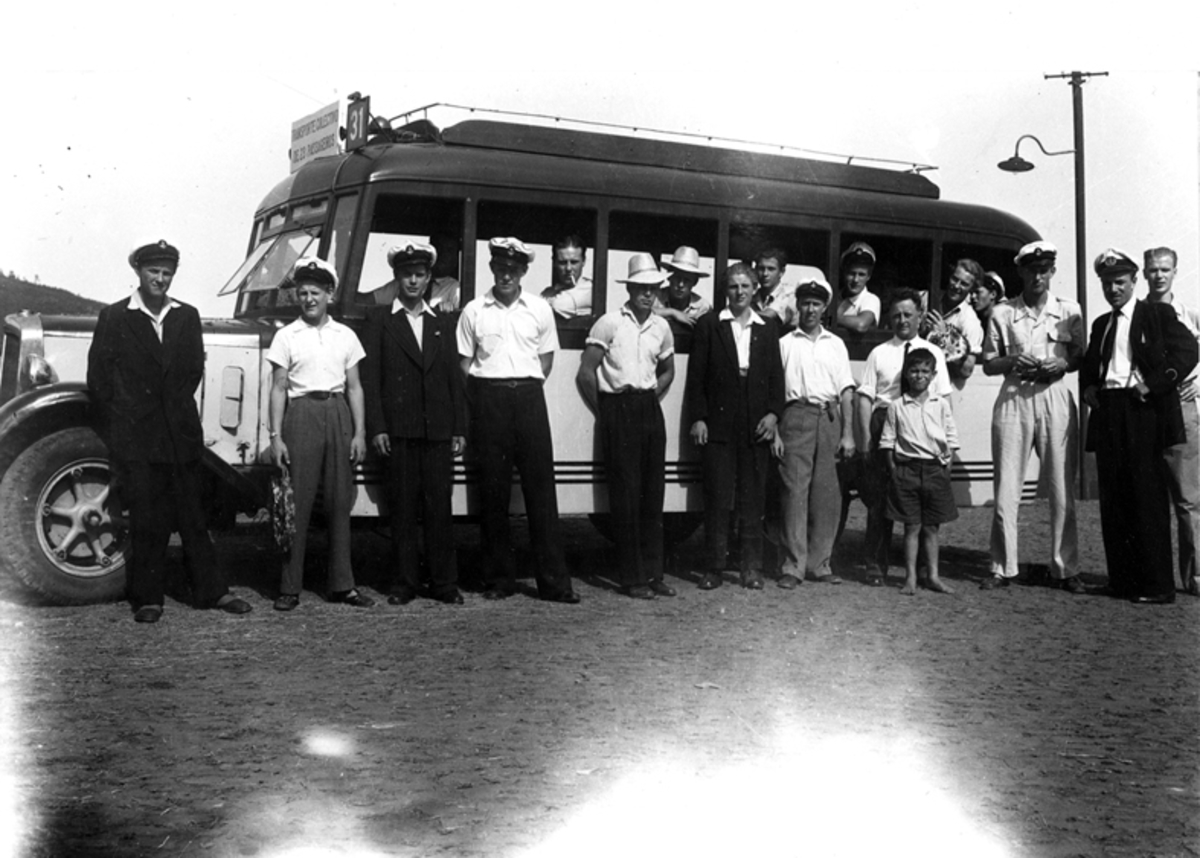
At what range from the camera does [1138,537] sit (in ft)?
25.2

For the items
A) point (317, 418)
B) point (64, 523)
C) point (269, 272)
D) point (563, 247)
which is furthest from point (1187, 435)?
point (64, 523)

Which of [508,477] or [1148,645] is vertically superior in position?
[508,477]

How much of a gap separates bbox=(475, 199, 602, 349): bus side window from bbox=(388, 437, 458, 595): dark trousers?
126 centimetres

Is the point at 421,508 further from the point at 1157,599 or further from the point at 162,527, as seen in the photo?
the point at 1157,599

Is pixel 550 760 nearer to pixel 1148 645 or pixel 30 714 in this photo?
pixel 30 714

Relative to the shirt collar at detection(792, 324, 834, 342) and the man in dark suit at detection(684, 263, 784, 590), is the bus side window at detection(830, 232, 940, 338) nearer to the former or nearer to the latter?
the shirt collar at detection(792, 324, 834, 342)

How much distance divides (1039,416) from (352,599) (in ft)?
14.6

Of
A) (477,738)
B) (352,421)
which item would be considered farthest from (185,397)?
(477,738)

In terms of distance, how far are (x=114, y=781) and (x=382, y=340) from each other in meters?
3.61

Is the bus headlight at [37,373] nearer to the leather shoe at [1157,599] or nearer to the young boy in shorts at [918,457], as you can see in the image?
the young boy in shorts at [918,457]

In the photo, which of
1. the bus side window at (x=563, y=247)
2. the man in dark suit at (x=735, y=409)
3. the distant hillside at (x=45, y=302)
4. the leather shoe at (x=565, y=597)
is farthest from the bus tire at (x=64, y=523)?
the man in dark suit at (x=735, y=409)

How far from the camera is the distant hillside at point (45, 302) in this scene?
24.6 feet

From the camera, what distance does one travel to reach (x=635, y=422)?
7.44 metres

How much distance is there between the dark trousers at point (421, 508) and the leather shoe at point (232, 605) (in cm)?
81
